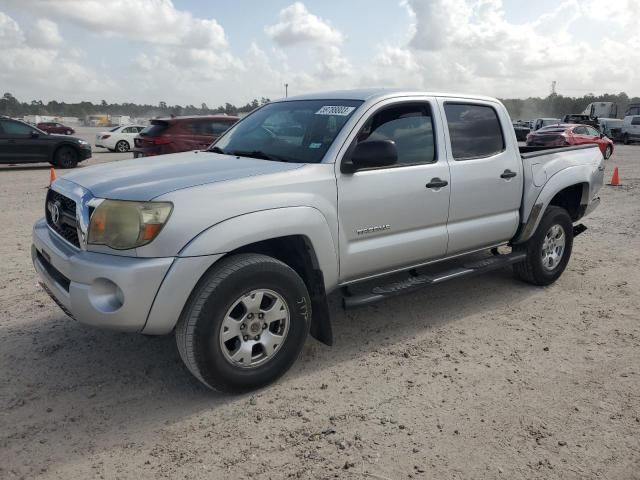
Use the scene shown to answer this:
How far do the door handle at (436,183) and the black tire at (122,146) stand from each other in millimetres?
22829

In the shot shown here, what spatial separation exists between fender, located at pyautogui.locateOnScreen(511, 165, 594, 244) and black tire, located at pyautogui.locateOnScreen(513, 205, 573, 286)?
4.1 inches

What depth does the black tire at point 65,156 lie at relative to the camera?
16025 mm

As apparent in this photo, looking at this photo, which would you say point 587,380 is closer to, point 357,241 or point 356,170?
point 357,241

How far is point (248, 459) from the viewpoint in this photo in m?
2.73

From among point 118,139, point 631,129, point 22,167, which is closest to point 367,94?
point 22,167

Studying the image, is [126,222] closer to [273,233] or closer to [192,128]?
[273,233]

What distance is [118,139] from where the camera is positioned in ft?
79.6

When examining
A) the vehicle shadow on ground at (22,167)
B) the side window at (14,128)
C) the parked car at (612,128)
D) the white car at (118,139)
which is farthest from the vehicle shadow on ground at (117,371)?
the parked car at (612,128)

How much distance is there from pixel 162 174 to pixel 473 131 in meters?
2.70

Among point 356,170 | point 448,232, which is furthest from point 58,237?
point 448,232

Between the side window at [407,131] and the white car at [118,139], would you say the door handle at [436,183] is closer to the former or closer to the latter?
the side window at [407,131]

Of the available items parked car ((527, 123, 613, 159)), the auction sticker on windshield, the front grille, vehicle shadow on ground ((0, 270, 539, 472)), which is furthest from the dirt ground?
parked car ((527, 123, 613, 159))

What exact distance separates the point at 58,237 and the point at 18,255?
136 inches

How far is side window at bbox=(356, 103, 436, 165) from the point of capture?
3951 millimetres
